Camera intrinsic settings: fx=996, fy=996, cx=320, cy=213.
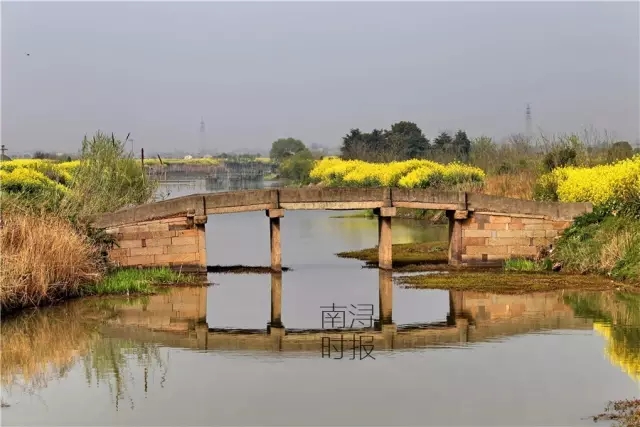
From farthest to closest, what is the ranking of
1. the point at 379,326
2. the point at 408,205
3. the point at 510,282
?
the point at 408,205 < the point at 510,282 < the point at 379,326

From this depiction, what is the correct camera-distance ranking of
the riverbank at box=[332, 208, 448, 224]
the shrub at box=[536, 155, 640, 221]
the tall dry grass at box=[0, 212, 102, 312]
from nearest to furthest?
the tall dry grass at box=[0, 212, 102, 312], the shrub at box=[536, 155, 640, 221], the riverbank at box=[332, 208, 448, 224]

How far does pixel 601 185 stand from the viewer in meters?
24.4

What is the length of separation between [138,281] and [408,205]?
697 cm

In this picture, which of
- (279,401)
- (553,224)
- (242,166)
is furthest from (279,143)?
(279,401)

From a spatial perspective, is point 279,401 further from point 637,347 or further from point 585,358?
point 637,347

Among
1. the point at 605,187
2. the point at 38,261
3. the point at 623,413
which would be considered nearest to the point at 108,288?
the point at 38,261

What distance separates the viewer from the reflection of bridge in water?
651 inches

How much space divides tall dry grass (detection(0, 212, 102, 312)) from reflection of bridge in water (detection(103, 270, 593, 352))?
1.27 metres

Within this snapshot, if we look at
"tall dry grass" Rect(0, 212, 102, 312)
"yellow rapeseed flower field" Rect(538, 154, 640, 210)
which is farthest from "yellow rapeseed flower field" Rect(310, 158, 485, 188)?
"tall dry grass" Rect(0, 212, 102, 312)

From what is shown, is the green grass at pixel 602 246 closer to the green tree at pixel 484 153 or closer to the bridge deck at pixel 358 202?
the bridge deck at pixel 358 202

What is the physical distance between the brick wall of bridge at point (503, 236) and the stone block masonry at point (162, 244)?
6358mm

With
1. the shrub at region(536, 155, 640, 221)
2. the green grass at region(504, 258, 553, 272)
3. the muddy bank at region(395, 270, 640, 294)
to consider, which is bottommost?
the muddy bank at region(395, 270, 640, 294)

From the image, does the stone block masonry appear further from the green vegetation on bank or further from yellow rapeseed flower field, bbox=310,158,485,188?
yellow rapeseed flower field, bbox=310,158,485,188
